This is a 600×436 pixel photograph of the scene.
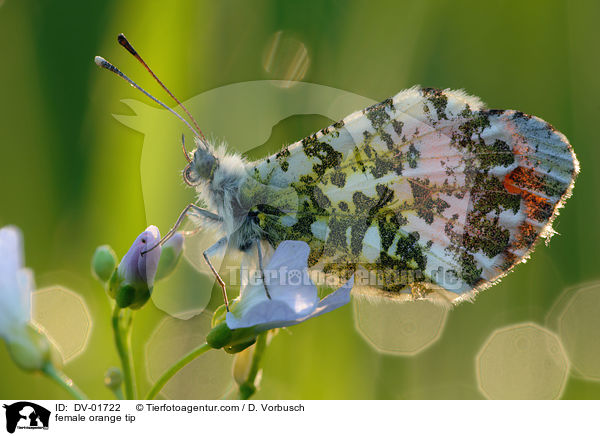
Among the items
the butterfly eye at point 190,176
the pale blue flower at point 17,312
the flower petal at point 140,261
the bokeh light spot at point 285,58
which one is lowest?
the pale blue flower at point 17,312

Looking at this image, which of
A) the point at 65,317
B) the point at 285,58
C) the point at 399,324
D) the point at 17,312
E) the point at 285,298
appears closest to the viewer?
the point at 285,298

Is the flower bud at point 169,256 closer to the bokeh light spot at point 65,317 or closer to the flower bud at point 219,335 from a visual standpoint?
the flower bud at point 219,335

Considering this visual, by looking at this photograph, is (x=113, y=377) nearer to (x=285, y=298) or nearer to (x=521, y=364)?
(x=285, y=298)

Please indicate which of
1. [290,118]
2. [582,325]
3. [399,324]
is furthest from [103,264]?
[582,325]

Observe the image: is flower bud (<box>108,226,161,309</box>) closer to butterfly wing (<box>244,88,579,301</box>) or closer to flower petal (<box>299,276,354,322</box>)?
butterfly wing (<box>244,88,579,301</box>)

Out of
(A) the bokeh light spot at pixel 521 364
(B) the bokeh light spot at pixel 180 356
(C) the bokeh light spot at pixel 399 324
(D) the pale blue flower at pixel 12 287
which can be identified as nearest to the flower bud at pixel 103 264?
(D) the pale blue flower at pixel 12 287

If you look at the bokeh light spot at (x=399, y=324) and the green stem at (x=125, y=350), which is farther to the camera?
the bokeh light spot at (x=399, y=324)
